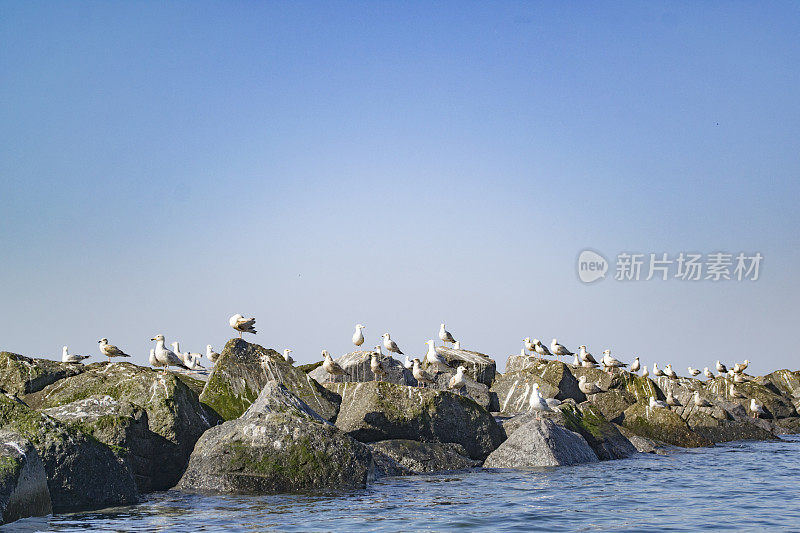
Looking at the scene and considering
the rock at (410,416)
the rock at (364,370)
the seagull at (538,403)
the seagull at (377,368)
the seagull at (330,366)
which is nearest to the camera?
the rock at (410,416)

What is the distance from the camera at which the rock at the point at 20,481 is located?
31.4 feet

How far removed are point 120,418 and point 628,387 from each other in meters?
23.9

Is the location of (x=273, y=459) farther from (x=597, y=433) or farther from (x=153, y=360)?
(x=597, y=433)

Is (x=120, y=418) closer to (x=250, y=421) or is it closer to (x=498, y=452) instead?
(x=250, y=421)

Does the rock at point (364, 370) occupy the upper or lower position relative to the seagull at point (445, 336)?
lower

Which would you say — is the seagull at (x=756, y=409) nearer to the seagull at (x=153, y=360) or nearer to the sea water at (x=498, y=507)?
the sea water at (x=498, y=507)

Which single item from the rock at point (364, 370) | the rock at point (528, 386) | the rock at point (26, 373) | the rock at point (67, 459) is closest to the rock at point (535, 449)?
the rock at point (528, 386)

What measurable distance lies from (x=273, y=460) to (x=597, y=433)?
1186 cm

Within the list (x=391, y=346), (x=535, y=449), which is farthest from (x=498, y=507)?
(x=391, y=346)

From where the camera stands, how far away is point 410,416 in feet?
56.9

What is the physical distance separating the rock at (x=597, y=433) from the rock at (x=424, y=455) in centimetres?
465

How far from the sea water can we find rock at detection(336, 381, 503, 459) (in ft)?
3.98

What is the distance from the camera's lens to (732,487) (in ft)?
51.6

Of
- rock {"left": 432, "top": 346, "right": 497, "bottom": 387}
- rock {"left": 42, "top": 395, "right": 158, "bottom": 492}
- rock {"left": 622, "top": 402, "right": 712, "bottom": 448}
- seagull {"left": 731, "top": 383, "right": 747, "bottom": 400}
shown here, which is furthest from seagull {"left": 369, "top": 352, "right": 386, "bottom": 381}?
seagull {"left": 731, "top": 383, "right": 747, "bottom": 400}
